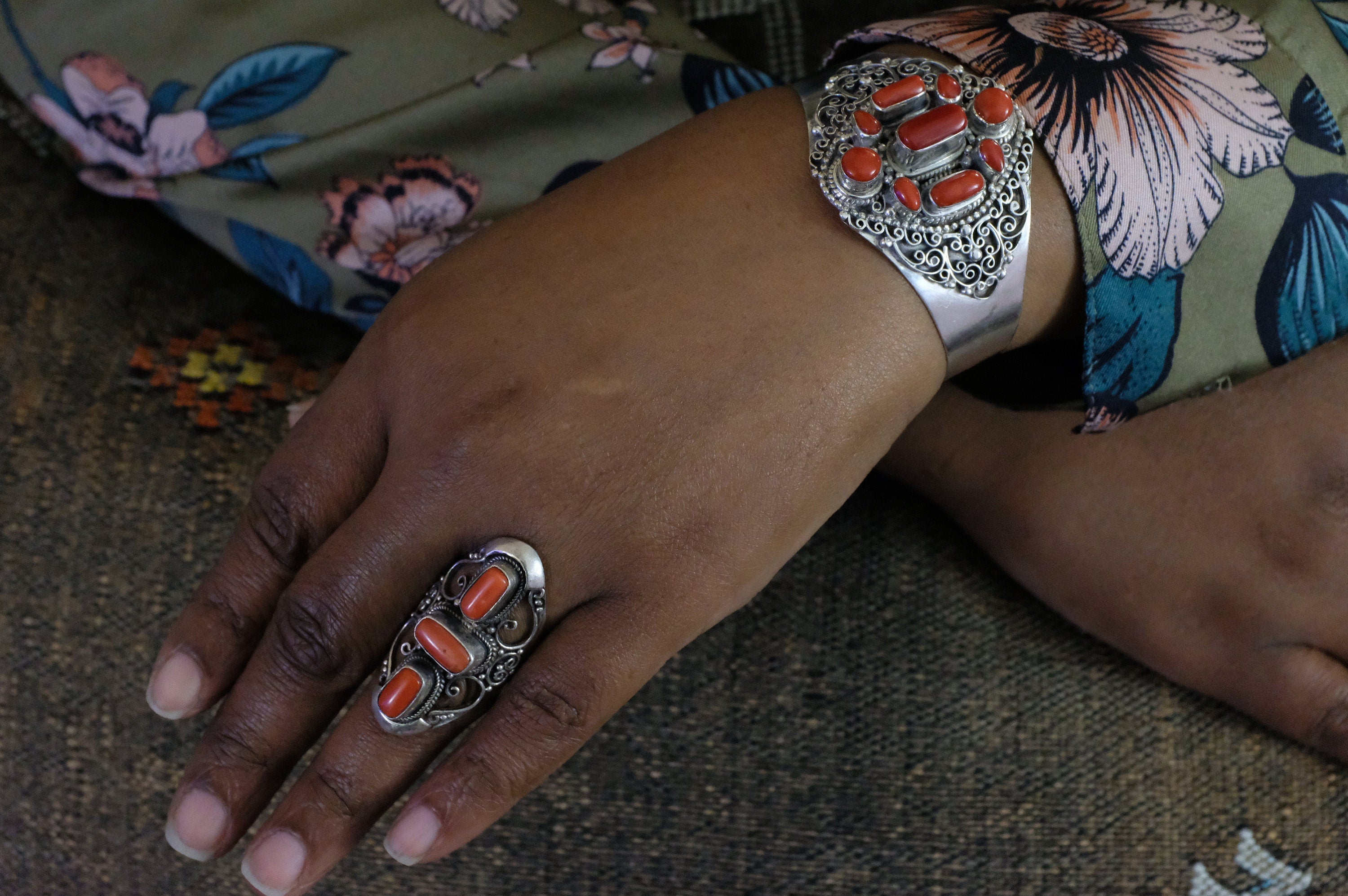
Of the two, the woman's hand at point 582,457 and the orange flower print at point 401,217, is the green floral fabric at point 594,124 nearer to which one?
the orange flower print at point 401,217

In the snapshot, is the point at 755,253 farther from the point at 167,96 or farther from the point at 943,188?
the point at 167,96

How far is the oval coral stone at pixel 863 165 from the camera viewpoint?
0.56 meters

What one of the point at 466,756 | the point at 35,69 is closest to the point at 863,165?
the point at 466,756

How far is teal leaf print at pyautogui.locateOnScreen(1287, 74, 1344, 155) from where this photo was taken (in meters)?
0.62

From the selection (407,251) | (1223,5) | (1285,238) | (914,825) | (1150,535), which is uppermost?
(1223,5)

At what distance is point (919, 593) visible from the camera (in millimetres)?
844

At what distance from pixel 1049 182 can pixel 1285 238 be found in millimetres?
166

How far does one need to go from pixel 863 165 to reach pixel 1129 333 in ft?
0.66

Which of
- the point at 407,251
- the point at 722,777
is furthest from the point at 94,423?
the point at 722,777

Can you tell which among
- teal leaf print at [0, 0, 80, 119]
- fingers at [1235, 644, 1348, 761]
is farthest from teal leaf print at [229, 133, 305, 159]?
fingers at [1235, 644, 1348, 761]

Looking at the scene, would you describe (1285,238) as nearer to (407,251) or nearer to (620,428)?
(620,428)

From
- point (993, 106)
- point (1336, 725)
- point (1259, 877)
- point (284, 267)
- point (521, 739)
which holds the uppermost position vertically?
point (993, 106)

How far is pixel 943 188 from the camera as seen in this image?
56 centimetres

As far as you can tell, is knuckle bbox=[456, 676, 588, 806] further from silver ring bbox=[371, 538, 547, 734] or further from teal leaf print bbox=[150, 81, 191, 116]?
teal leaf print bbox=[150, 81, 191, 116]
